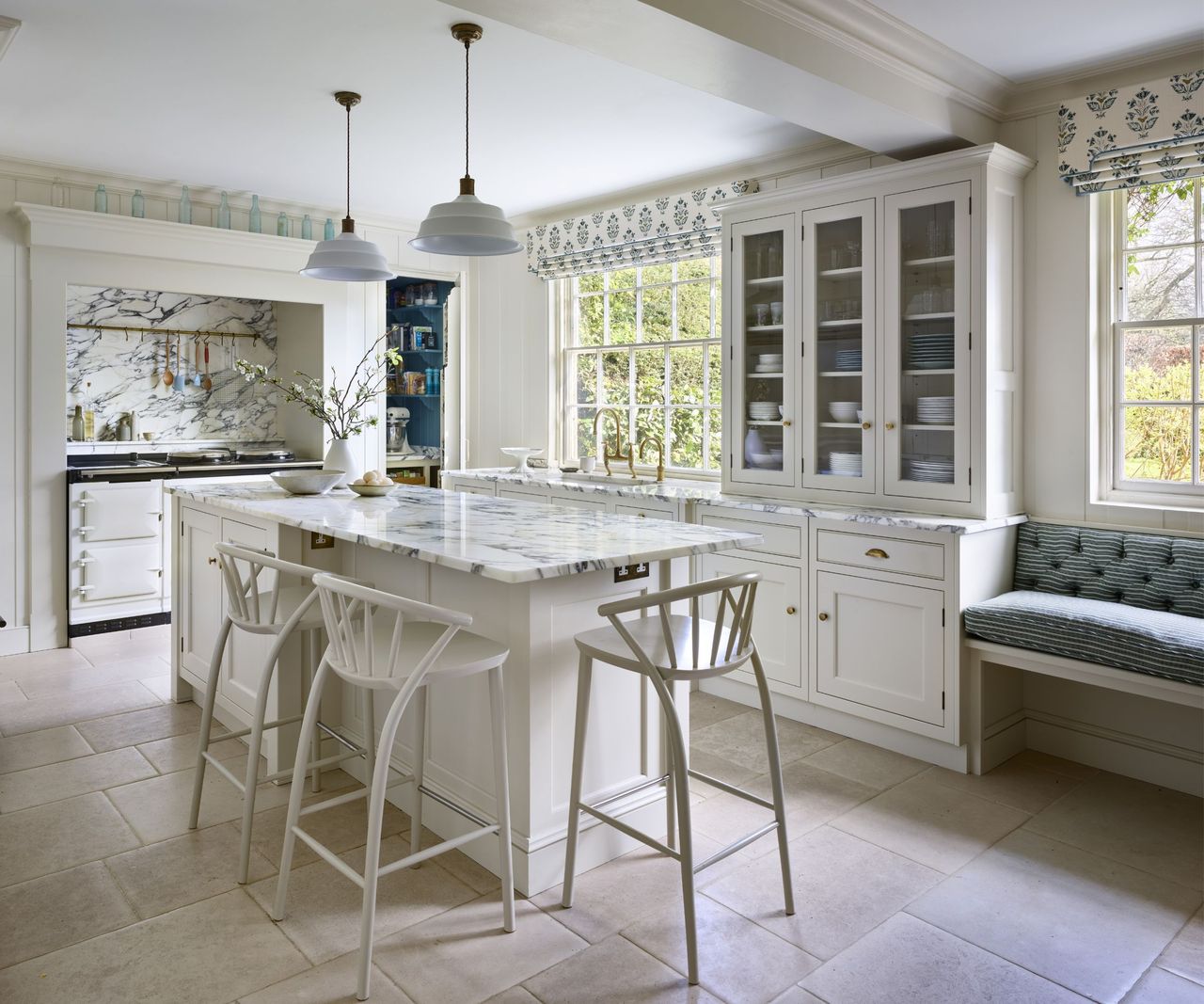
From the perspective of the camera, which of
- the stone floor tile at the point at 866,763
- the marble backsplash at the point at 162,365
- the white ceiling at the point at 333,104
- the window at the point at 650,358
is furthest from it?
the marble backsplash at the point at 162,365

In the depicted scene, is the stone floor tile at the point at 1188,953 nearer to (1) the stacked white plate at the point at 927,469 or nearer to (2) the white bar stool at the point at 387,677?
(2) the white bar stool at the point at 387,677

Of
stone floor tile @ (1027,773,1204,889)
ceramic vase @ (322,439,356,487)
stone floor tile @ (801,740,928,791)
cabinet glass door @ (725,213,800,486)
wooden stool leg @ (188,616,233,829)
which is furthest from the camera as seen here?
cabinet glass door @ (725,213,800,486)

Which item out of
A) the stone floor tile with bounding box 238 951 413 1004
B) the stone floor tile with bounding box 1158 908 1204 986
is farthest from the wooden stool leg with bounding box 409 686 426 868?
the stone floor tile with bounding box 1158 908 1204 986

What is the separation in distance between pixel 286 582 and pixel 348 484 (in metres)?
0.73

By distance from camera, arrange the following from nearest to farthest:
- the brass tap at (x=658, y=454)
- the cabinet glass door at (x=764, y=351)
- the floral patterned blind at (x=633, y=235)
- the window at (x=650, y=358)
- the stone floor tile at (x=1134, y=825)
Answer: the stone floor tile at (x=1134, y=825)
the cabinet glass door at (x=764, y=351)
the floral patterned blind at (x=633, y=235)
the brass tap at (x=658, y=454)
the window at (x=650, y=358)

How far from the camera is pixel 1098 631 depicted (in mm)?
3068

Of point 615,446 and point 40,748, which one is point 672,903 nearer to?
point 40,748

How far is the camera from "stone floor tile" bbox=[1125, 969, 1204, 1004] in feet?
6.78

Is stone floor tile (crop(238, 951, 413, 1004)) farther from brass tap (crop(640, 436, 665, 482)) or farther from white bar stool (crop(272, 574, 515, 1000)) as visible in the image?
brass tap (crop(640, 436, 665, 482))

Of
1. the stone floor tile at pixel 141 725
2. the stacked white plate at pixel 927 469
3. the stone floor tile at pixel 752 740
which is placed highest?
the stacked white plate at pixel 927 469

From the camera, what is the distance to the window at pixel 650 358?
5.27 meters

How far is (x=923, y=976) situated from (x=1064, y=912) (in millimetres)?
561

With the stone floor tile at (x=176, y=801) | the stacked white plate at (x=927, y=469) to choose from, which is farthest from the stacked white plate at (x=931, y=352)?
the stone floor tile at (x=176, y=801)

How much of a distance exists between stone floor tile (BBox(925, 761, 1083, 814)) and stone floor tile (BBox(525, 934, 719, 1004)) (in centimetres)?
158
